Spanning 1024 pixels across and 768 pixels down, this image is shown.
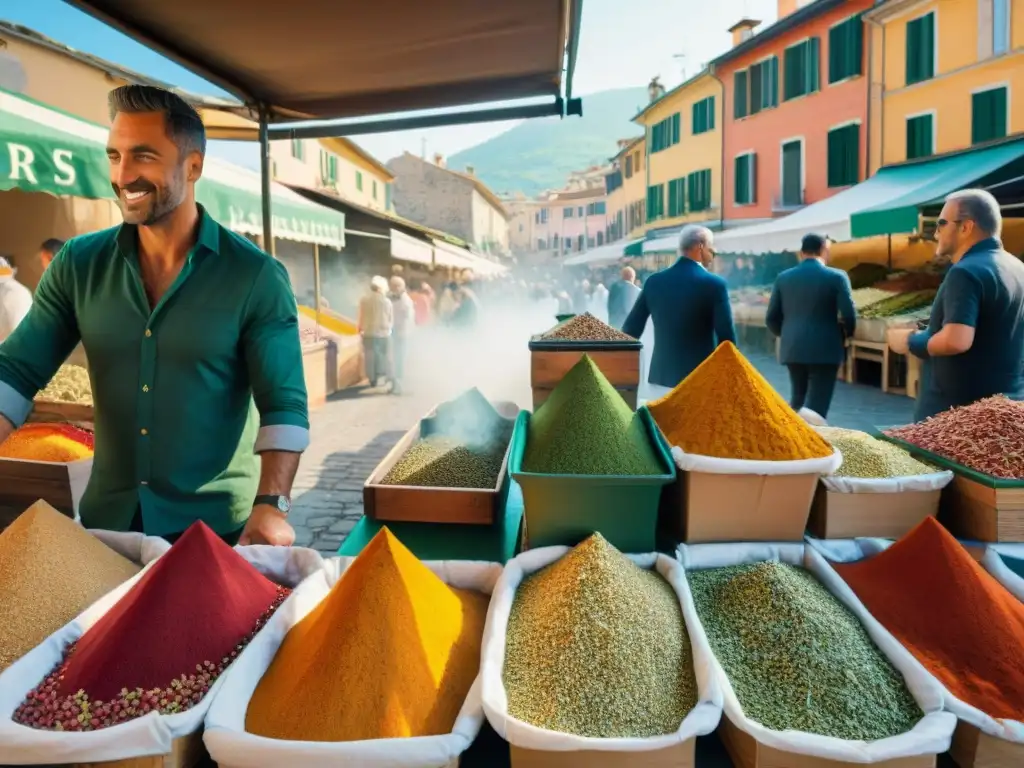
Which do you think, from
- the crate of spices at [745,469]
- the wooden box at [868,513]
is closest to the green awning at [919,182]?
the wooden box at [868,513]

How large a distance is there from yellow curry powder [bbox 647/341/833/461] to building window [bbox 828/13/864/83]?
18.3 meters

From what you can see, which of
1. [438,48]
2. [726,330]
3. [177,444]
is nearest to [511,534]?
[177,444]

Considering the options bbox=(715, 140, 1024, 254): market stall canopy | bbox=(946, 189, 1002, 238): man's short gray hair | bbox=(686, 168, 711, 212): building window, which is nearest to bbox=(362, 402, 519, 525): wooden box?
bbox=(946, 189, 1002, 238): man's short gray hair

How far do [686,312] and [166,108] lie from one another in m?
3.12

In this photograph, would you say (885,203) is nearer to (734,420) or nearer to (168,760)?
(734,420)

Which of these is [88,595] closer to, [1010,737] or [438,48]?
[1010,737]

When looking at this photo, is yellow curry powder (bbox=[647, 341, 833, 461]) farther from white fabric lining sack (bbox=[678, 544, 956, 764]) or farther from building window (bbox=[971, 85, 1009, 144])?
building window (bbox=[971, 85, 1009, 144])

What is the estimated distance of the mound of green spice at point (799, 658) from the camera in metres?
1.11

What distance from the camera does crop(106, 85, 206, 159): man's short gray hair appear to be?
1.80m

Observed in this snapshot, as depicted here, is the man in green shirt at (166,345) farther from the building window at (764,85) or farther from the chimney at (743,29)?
the chimney at (743,29)

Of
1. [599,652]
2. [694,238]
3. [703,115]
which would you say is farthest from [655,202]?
[599,652]

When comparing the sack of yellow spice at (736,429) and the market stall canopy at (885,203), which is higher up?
the market stall canopy at (885,203)

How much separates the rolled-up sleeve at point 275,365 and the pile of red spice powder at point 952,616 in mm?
1422

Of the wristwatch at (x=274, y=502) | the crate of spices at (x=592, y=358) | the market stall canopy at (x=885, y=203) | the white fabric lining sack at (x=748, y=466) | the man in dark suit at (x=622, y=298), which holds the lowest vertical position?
the wristwatch at (x=274, y=502)
